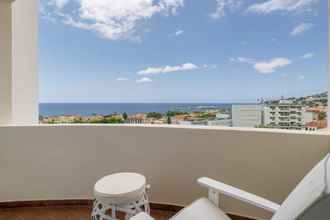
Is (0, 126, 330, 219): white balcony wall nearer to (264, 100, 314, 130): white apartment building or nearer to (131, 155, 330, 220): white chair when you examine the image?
(264, 100, 314, 130): white apartment building

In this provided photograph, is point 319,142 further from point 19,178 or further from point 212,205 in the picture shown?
point 19,178

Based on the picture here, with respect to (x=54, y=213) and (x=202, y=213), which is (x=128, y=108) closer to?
(x=54, y=213)

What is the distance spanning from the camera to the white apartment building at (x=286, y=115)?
2123 millimetres

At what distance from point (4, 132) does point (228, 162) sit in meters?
2.12

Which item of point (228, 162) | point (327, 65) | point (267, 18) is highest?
point (267, 18)

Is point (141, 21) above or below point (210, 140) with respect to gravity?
above

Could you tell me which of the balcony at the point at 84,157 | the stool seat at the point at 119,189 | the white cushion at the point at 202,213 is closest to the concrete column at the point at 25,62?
the balcony at the point at 84,157

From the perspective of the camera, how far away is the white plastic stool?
1.61m

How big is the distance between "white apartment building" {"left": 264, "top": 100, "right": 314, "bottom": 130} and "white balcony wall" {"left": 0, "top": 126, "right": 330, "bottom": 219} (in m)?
0.37

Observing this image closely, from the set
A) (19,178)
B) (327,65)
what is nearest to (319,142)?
(327,65)

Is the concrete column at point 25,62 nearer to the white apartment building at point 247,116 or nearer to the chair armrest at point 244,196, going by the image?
the chair armrest at point 244,196

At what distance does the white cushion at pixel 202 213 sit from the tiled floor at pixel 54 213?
87cm

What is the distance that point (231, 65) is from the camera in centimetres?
Result: 373

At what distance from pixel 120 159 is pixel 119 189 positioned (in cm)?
74
